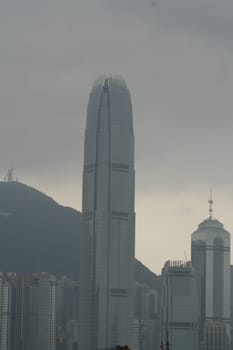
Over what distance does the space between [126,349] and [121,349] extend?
2.07ft

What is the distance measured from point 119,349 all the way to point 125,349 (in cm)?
83

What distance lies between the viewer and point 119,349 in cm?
7325

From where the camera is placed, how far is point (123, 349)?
72625 millimetres

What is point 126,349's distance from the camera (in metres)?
72.6

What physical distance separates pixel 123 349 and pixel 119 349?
669mm

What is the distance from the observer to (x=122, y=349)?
7288 centimetres

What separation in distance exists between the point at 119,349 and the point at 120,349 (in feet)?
0.65

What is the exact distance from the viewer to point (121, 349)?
73125 mm

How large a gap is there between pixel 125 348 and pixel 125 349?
626 millimetres

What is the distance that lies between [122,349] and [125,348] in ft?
0.99

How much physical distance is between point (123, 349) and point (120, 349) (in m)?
0.47

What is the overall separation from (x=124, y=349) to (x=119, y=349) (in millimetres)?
865

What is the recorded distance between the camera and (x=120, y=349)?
240ft
